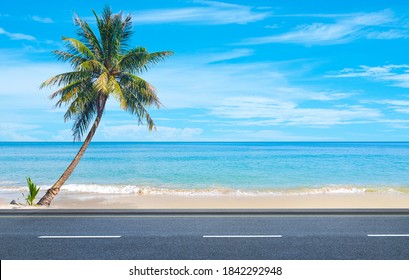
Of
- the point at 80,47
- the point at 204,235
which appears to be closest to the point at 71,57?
the point at 80,47

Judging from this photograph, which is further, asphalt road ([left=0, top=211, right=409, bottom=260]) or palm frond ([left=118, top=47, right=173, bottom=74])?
palm frond ([left=118, top=47, right=173, bottom=74])

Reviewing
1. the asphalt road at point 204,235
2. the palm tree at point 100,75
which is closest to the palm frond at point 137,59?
the palm tree at point 100,75

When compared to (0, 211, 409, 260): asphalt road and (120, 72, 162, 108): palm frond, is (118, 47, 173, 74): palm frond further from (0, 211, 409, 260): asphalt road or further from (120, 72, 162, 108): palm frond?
(0, 211, 409, 260): asphalt road

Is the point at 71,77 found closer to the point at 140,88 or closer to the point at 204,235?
the point at 140,88

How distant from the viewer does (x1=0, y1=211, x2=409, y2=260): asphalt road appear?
7695mm

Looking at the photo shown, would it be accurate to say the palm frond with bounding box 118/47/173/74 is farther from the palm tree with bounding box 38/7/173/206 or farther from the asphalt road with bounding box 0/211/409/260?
the asphalt road with bounding box 0/211/409/260

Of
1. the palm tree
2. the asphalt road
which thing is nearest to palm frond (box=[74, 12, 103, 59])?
the palm tree

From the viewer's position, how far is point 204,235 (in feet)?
30.8

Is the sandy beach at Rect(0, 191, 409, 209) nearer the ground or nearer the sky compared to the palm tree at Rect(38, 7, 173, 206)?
nearer the ground

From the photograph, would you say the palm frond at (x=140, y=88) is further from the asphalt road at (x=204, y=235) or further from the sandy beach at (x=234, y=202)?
the asphalt road at (x=204, y=235)

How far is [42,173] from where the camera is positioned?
168ft
